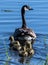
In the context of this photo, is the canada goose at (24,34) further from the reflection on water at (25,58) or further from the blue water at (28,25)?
the reflection on water at (25,58)

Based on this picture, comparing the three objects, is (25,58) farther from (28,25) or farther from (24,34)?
(28,25)

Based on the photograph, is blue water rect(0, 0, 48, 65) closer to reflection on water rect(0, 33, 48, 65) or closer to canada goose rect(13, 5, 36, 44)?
reflection on water rect(0, 33, 48, 65)

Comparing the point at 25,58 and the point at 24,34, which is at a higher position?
the point at 25,58

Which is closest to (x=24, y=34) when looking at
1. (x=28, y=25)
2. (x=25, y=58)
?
(x=28, y=25)

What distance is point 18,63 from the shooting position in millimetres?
10344

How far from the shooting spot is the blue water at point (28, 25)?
11.0 m

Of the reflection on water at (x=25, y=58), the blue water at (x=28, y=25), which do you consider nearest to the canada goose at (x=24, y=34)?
the blue water at (x=28, y=25)

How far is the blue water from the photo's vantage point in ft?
36.1

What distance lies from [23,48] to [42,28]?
3.22 m

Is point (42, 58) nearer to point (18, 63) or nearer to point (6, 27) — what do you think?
point (18, 63)

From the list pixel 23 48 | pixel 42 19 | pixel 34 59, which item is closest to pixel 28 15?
pixel 42 19

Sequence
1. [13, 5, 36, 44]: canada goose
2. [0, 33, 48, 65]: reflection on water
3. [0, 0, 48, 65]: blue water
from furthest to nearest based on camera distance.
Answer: [13, 5, 36, 44]: canada goose, [0, 0, 48, 65]: blue water, [0, 33, 48, 65]: reflection on water

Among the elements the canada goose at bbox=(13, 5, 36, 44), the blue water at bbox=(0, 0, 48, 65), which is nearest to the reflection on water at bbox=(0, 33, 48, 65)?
the blue water at bbox=(0, 0, 48, 65)

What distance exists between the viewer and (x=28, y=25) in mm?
15930
